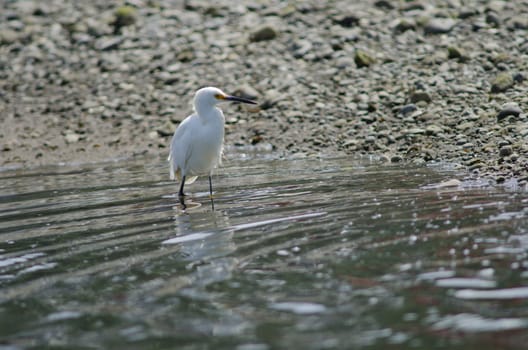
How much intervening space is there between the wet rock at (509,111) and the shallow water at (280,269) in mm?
2137

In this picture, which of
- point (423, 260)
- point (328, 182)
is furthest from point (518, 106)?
point (423, 260)

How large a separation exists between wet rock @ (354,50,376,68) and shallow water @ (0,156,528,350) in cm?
558

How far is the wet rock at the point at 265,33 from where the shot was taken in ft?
53.9

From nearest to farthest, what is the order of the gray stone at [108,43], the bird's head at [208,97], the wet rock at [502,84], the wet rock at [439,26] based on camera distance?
the bird's head at [208,97]
the wet rock at [502,84]
the wet rock at [439,26]
the gray stone at [108,43]

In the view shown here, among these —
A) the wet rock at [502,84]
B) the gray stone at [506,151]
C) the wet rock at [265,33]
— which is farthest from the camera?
the wet rock at [265,33]

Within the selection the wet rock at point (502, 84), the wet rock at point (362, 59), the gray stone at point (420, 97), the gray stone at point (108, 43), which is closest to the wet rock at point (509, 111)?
the wet rock at point (502, 84)

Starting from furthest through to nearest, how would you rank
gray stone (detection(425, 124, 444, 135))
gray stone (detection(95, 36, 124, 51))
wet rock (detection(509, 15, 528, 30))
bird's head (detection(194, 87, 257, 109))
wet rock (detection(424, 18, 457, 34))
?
gray stone (detection(95, 36, 124, 51)) → wet rock (detection(424, 18, 457, 34)) → wet rock (detection(509, 15, 528, 30)) → gray stone (detection(425, 124, 444, 135)) → bird's head (detection(194, 87, 257, 109))

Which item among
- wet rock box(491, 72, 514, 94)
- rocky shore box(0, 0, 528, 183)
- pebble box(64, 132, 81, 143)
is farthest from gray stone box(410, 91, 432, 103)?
pebble box(64, 132, 81, 143)

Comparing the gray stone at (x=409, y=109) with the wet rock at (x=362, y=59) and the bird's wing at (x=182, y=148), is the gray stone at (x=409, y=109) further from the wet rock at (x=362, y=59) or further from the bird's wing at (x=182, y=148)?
the bird's wing at (x=182, y=148)

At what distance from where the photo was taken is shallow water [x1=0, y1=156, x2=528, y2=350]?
170 inches

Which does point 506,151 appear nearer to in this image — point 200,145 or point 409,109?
point 409,109

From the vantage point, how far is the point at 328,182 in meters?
9.23

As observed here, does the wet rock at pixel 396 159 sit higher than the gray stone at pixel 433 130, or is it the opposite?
the gray stone at pixel 433 130

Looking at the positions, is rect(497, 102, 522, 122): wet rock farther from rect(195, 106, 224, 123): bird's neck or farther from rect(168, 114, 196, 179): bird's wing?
rect(168, 114, 196, 179): bird's wing
